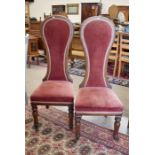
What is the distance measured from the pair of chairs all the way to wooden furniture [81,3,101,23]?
9.78 feet

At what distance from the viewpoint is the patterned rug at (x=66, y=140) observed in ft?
6.08

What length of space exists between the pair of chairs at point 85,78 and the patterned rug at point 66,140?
8 cm

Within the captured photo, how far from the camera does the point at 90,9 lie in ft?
17.2

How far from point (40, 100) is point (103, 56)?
0.69 m

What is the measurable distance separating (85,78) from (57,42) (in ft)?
1.48

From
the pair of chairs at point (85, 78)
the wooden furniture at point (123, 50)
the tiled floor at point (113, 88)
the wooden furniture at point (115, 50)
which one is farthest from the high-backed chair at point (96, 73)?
the wooden furniture at point (115, 50)

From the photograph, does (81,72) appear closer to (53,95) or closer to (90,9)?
(90,9)

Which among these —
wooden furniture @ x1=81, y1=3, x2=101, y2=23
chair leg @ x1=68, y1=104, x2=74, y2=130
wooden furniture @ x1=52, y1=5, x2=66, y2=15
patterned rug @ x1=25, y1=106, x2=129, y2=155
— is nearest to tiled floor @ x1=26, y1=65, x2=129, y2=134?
patterned rug @ x1=25, y1=106, x2=129, y2=155

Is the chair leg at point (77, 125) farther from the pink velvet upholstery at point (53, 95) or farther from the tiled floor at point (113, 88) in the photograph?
the tiled floor at point (113, 88)

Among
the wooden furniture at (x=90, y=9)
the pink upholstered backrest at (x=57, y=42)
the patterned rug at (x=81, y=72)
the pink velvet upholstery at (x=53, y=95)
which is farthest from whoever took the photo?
the wooden furniture at (x=90, y=9)

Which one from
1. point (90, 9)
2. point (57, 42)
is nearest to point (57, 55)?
point (57, 42)

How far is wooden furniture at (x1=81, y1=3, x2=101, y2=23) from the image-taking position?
5037mm

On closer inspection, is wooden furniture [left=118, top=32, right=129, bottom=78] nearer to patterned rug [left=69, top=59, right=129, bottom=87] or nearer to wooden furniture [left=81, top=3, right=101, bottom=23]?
patterned rug [left=69, top=59, right=129, bottom=87]
